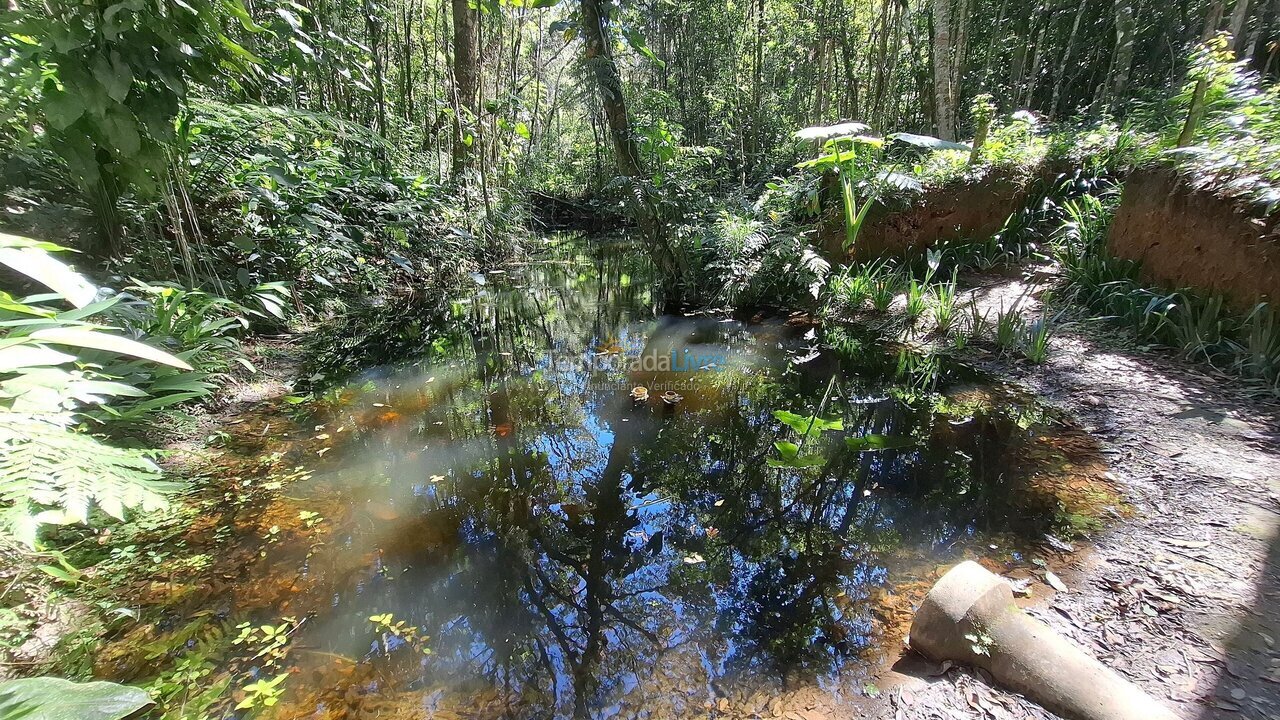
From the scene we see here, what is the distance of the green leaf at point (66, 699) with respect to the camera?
0.78 metres

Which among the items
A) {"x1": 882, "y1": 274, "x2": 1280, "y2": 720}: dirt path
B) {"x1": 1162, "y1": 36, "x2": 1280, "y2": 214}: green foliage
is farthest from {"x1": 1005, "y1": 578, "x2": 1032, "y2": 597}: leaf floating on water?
{"x1": 1162, "y1": 36, "x2": 1280, "y2": 214}: green foliage

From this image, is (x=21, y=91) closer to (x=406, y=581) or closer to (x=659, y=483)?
(x=406, y=581)

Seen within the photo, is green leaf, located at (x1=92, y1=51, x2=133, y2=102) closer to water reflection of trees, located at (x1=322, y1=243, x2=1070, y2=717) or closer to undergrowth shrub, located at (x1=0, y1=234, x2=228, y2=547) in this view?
undergrowth shrub, located at (x1=0, y1=234, x2=228, y2=547)

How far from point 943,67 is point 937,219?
325 centimetres

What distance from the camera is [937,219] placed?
580 centimetres

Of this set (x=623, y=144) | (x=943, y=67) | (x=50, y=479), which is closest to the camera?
(x=50, y=479)

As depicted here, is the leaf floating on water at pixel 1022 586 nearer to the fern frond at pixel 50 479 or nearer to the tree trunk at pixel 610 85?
the fern frond at pixel 50 479

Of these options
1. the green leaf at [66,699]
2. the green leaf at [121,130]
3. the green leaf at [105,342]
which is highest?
the green leaf at [121,130]

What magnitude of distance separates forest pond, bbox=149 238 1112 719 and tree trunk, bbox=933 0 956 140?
5.58 metres

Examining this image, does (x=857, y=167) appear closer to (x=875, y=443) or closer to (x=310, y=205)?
(x=875, y=443)

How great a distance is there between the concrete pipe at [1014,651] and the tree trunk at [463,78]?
8.18 m

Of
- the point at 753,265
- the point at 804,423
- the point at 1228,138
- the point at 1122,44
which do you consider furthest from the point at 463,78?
the point at 1122,44

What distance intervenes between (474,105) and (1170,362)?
941 centimetres

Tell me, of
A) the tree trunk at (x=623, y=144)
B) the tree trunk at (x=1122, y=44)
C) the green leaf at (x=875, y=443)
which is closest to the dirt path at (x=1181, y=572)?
the green leaf at (x=875, y=443)
